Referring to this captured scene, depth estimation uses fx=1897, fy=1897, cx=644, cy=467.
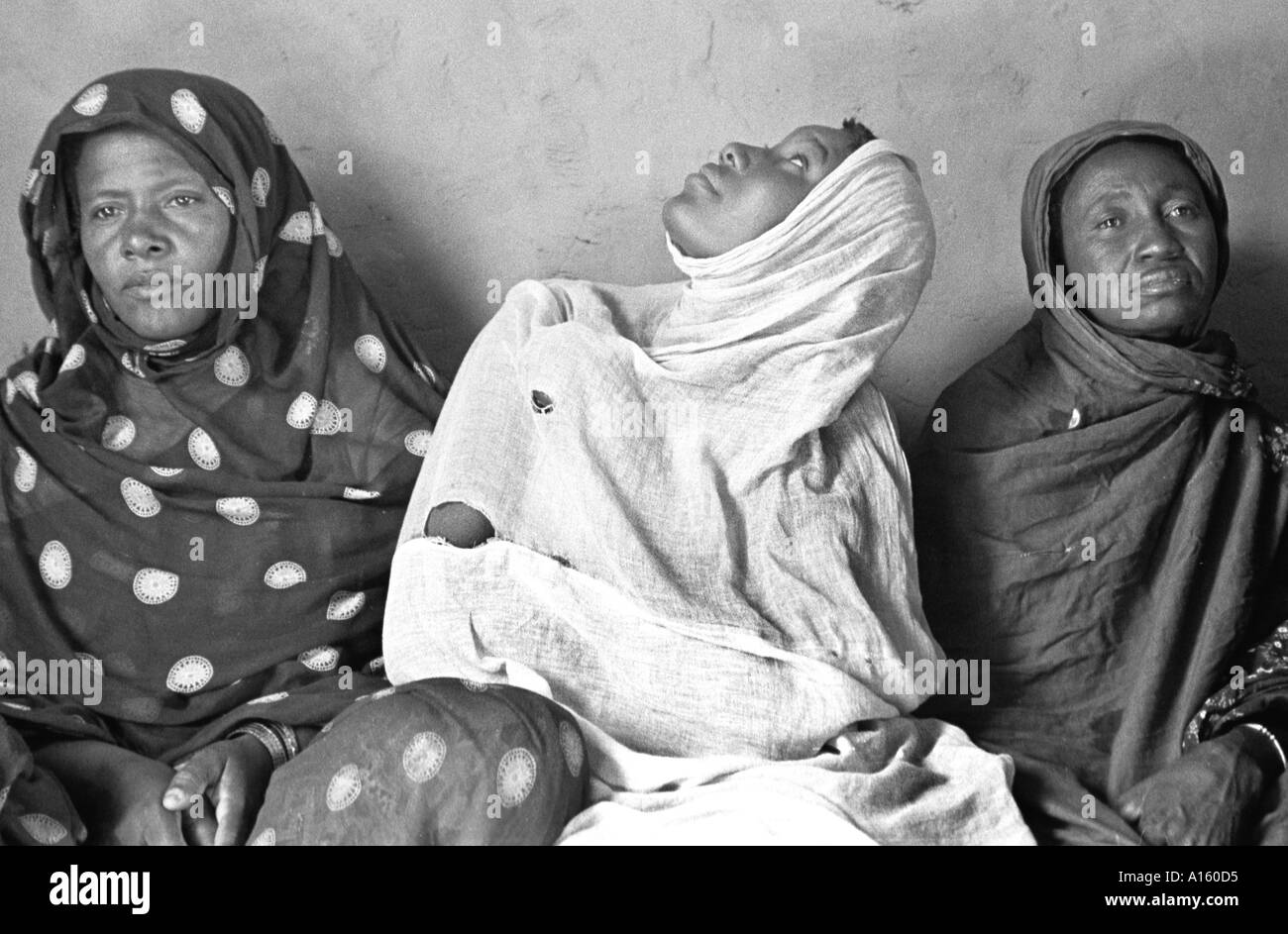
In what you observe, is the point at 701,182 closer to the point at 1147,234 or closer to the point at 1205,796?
the point at 1147,234

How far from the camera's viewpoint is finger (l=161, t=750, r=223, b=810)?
7.16ft

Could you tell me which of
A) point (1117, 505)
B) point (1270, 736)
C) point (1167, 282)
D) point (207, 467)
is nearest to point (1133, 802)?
point (1270, 736)

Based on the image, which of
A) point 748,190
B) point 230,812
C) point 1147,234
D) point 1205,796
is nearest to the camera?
point 230,812

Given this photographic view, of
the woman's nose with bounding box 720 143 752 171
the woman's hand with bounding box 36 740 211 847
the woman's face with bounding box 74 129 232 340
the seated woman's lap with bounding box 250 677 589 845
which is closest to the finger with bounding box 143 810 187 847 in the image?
the woman's hand with bounding box 36 740 211 847

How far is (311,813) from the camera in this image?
2.04 meters

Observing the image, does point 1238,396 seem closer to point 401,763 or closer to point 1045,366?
point 1045,366

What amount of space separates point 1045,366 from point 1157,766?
1.94 ft

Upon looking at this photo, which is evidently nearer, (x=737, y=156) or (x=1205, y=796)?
(x=1205, y=796)

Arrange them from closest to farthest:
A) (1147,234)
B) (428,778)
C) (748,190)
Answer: (428,778) < (748,190) < (1147,234)

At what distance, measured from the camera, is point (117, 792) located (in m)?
2.26

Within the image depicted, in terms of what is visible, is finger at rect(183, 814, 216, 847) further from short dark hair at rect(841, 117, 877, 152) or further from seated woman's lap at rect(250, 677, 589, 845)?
short dark hair at rect(841, 117, 877, 152)

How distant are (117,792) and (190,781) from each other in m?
0.13

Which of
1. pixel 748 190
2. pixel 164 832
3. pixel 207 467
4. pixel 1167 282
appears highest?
pixel 748 190

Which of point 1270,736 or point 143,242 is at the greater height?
point 143,242
